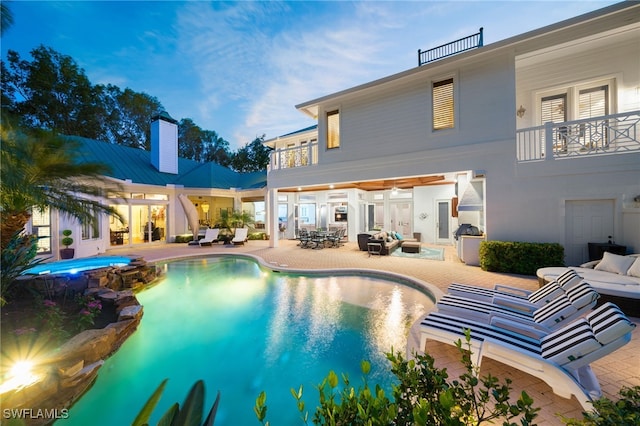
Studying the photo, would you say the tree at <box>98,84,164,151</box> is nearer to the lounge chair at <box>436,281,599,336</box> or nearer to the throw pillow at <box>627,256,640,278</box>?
the lounge chair at <box>436,281,599,336</box>

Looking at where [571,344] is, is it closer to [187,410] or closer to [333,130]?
[187,410]

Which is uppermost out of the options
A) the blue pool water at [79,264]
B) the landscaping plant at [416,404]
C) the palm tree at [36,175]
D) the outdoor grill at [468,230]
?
the palm tree at [36,175]

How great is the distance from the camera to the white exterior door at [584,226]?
25.8 ft

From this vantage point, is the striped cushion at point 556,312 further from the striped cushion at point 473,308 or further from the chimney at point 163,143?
the chimney at point 163,143

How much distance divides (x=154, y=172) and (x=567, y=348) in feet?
73.9

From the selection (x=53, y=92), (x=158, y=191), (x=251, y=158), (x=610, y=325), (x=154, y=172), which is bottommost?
(x=610, y=325)

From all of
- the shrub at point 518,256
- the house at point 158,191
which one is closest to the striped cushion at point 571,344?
the shrub at point 518,256

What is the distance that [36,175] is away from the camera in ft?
16.8

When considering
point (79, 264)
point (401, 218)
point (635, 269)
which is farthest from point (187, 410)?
point (401, 218)

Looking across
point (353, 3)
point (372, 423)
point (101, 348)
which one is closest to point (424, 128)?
point (353, 3)

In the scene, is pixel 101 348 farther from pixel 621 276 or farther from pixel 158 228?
pixel 158 228

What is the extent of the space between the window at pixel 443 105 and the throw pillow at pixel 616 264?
6.37 meters

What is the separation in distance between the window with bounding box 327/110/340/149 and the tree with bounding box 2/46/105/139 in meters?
24.1

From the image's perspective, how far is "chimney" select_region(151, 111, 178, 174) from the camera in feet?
62.0
